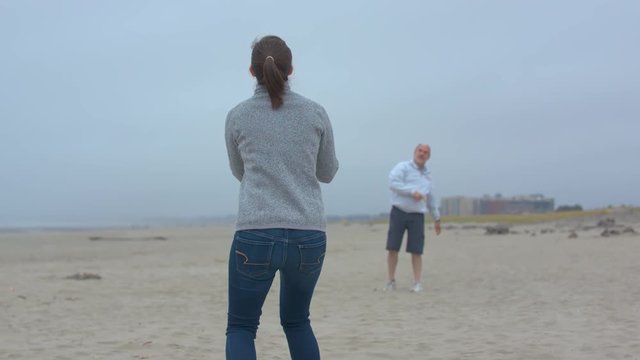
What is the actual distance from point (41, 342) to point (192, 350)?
4.44ft

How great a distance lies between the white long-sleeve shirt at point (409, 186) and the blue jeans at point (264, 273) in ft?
19.4

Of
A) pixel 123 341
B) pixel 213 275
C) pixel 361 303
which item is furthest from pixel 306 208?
pixel 213 275

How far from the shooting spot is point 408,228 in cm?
939

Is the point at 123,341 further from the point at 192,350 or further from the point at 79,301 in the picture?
the point at 79,301

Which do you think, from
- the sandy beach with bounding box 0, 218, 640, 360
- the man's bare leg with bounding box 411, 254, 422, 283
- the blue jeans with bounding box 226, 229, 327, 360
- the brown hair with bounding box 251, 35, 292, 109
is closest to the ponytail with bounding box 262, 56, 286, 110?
the brown hair with bounding box 251, 35, 292, 109

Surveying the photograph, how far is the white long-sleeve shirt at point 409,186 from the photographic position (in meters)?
9.26

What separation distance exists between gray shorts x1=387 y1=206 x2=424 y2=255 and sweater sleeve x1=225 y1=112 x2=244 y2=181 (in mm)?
6106

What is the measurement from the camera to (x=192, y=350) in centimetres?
552

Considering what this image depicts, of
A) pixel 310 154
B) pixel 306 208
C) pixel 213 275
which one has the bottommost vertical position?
pixel 213 275

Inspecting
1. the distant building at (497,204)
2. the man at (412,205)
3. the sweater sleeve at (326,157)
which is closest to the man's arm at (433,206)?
the man at (412,205)

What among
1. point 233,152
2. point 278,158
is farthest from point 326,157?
point 233,152

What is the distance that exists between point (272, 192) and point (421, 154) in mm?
6361

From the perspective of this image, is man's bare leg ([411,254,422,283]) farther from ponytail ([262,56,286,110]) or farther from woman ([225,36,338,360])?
ponytail ([262,56,286,110])

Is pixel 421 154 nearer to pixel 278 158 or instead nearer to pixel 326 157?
pixel 326 157
